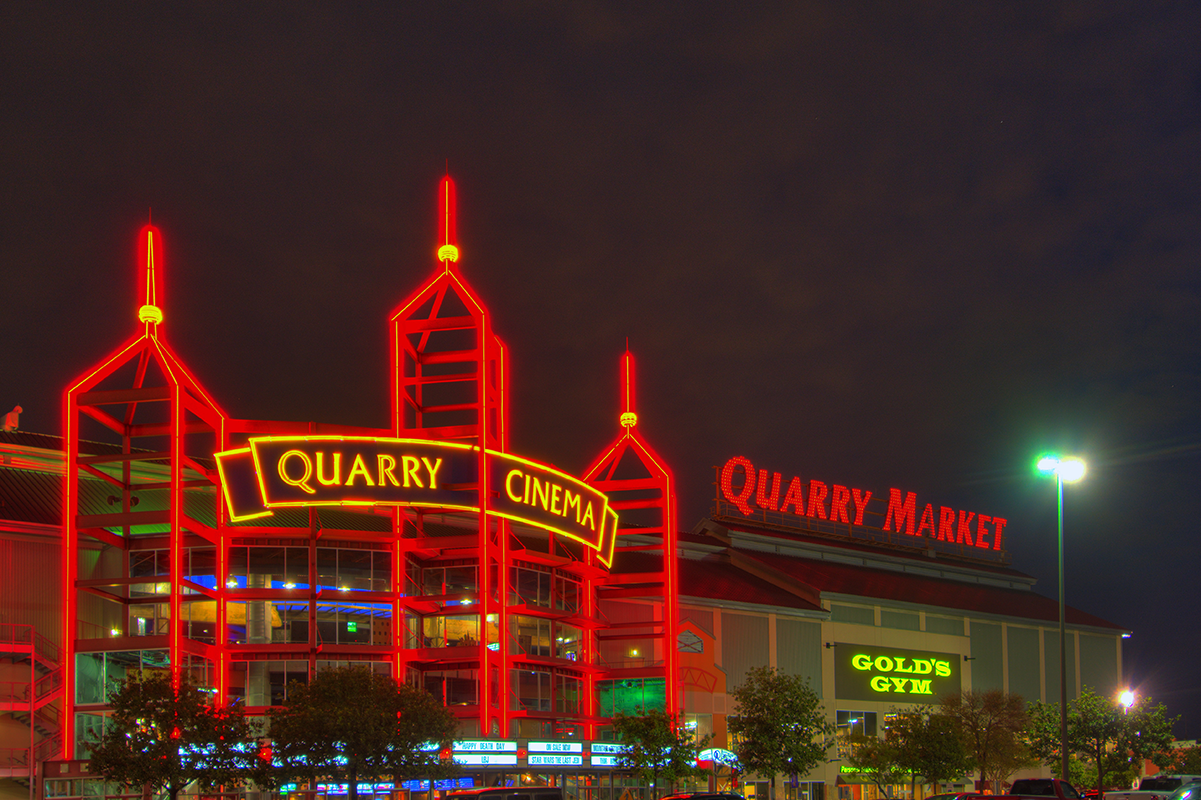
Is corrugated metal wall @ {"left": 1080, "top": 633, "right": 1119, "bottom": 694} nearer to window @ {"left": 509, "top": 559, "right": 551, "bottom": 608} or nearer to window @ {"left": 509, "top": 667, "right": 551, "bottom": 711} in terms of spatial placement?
window @ {"left": 509, "top": 559, "right": 551, "bottom": 608}

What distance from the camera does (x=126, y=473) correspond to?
54.9 meters

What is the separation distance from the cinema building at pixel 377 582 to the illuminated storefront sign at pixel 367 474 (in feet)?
0.27

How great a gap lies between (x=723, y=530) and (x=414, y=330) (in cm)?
4082

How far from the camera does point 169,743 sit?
38375mm

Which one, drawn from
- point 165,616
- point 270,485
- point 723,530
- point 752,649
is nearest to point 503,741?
point 270,485

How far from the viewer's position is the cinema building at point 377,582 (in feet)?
169

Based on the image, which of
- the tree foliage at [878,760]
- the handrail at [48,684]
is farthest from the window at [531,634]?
the handrail at [48,684]

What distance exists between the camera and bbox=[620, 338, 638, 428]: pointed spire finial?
68.9 m

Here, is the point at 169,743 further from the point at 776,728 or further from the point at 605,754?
the point at 776,728

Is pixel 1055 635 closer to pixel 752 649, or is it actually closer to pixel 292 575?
pixel 752 649

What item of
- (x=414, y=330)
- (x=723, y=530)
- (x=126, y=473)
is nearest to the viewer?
(x=126, y=473)

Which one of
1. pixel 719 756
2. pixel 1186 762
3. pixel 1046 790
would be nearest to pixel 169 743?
pixel 1046 790

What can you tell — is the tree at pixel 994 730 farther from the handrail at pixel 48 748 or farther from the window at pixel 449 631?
the handrail at pixel 48 748

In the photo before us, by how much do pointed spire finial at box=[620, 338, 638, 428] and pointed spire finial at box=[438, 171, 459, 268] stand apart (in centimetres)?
1421
